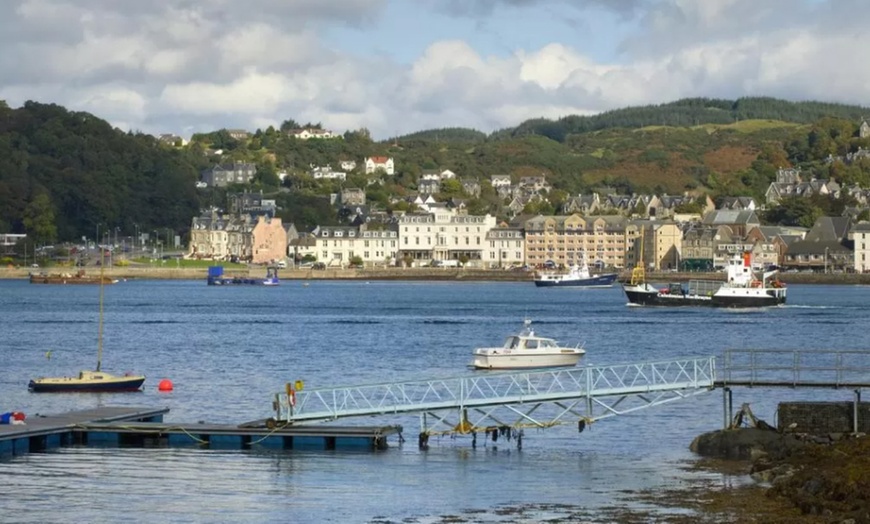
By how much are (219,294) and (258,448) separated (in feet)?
379

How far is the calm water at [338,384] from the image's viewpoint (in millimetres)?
29420

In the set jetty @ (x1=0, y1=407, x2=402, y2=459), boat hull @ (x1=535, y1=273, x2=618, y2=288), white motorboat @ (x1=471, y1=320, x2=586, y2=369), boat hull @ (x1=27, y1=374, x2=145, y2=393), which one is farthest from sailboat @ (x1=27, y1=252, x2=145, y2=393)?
boat hull @ (x1=535, y1=273, x2=618, y2=288)

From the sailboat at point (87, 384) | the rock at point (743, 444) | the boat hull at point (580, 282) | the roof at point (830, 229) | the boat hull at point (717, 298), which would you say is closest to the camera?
the rock at point (743, 444)

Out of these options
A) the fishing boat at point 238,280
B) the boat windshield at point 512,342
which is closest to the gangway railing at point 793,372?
the boat windshield at point 512,342

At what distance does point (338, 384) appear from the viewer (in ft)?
169

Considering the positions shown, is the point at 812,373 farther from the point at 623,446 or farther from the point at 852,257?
the point at 852,257

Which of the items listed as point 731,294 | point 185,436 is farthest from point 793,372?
point 731,294

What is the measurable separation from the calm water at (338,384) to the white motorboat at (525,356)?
5.08 ft

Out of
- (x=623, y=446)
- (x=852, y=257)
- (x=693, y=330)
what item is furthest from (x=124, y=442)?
(x=852, y=257)

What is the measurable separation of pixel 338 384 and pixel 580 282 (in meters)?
115

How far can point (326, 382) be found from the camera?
52562mm

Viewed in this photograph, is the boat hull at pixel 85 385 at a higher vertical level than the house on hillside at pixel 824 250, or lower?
lower

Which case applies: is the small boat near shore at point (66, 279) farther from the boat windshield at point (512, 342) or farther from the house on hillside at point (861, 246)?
the boat windshield at point (512, 342)

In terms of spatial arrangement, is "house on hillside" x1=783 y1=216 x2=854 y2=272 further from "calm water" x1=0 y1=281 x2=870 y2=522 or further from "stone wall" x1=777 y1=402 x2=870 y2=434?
"stone wall" x1=777 y1=402 x2=870 y2=434
